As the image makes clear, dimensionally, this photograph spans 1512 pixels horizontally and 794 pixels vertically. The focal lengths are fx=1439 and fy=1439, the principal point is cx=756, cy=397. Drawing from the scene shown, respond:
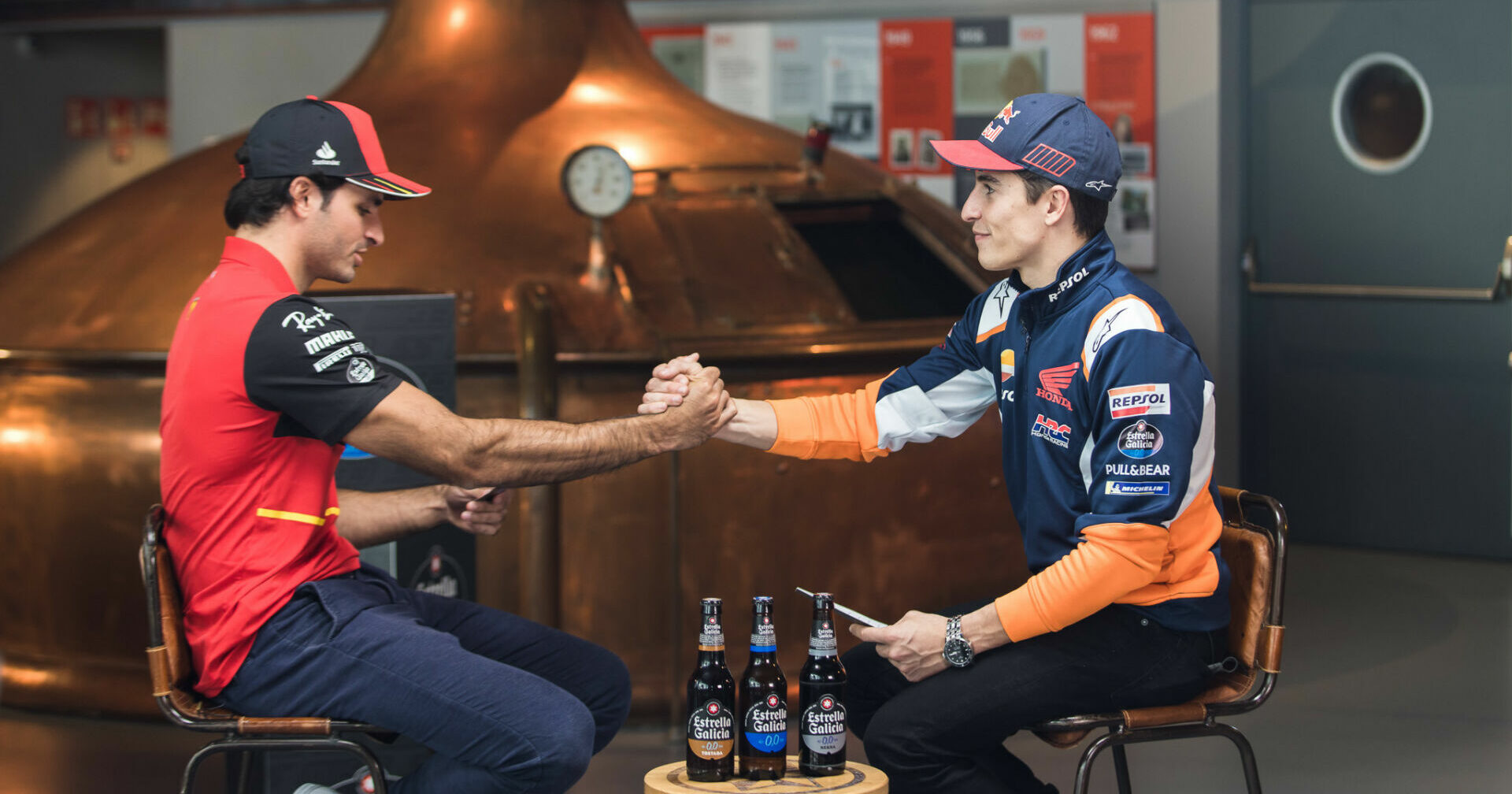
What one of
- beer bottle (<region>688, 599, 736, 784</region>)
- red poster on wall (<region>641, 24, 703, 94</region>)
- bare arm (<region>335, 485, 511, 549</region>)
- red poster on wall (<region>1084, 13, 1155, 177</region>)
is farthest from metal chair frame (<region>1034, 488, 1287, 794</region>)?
red poster on wall (<region>641, 24, 703, 94</region>)

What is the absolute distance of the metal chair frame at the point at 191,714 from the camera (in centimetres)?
232

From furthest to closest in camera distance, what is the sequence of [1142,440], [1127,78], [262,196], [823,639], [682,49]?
[682,49] < [1127,78] < [262,196] < [823,639] < [1142,440]

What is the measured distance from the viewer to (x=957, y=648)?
238 cm

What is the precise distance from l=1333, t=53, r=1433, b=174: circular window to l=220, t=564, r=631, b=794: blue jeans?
557 centimetres

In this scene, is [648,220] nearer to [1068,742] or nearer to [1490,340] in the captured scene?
[1068,742]

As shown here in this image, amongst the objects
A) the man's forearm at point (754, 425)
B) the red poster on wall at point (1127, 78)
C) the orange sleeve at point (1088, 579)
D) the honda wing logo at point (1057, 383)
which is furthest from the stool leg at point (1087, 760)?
the red poster on wall at point (1127, 78)

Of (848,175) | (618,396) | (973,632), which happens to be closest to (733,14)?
(848,175)

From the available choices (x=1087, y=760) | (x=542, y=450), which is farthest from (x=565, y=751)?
(x=1087, y=760)

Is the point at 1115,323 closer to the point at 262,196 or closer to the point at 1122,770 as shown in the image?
the point at 1122,770

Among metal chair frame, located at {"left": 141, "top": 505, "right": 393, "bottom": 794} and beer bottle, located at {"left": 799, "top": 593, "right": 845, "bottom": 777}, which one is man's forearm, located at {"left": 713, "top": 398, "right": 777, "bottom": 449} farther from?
metal chair frame, located at {"left": 141, "top": 505, "right": 393, "bottom": 794}

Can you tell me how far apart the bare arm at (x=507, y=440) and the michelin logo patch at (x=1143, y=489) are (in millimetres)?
827

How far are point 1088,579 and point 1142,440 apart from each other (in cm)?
24

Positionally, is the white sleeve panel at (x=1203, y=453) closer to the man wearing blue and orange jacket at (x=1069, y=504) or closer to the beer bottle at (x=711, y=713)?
the man wearing blue and orange jacket at (x=1069, y=504)

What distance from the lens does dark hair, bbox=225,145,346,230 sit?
2.48 m
